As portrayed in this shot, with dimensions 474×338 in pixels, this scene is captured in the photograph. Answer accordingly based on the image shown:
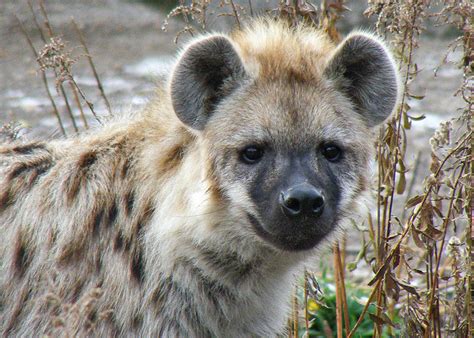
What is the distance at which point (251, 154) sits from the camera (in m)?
2.72

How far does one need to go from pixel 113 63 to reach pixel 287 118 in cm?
505

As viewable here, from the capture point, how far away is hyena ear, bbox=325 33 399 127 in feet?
9.29

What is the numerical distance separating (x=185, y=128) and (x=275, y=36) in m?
0.44

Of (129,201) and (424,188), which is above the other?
(129,201)

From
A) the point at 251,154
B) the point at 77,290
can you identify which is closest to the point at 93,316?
the point at 77,290

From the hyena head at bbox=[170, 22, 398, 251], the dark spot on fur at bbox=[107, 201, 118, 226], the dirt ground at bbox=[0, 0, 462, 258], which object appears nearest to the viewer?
the hyena head at bbox=[170, 22, 398, 251]

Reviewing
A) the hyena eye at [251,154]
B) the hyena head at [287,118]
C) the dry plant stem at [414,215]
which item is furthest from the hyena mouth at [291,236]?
the dry plant stem at [414,215]

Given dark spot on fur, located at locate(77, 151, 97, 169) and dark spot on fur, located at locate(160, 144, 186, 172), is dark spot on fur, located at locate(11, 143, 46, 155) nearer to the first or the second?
dark spot on fur, located at locate(77, 151, 97, 169)

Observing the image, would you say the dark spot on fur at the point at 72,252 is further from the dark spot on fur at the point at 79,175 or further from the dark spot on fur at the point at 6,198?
the dark spot on fur at the point at 6,198

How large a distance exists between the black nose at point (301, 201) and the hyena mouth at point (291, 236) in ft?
0.30

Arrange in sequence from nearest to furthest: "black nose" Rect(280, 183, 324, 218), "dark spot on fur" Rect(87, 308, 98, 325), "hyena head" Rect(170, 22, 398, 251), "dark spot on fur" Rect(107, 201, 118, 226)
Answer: "black nose" Rect(280, 183, 324, 218)
"hyena head" Rect(170, 22, 398, 251)
"dark spot on fur" Rect(87, 308, 98, 325)
"dark spot on fur" Rect(107, 201, 118, 226)

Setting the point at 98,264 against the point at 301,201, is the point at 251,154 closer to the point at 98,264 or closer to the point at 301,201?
the point at 301,201

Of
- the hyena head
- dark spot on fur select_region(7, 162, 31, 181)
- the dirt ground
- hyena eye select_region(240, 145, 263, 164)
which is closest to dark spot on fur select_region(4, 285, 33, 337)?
dark spot on fur select_region(7, 162, 31, 181)

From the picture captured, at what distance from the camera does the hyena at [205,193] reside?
2.71 meters
